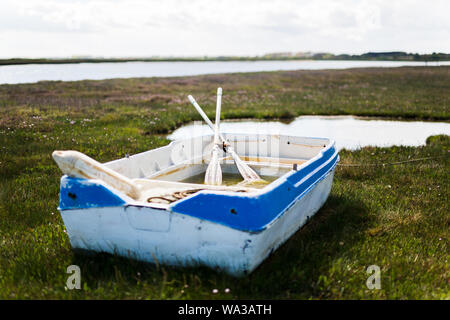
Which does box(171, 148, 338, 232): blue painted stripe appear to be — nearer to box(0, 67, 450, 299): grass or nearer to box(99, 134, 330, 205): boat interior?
box(0, 67, 450, 299): grass

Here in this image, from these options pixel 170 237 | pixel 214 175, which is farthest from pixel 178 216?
pixel 214 175

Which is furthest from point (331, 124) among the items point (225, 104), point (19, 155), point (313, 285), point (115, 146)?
point (313, 285)

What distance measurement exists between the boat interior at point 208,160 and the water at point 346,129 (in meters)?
5.66

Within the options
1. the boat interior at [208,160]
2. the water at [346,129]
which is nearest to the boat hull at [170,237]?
the boat interior at [208,160]

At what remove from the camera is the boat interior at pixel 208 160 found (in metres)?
6.06

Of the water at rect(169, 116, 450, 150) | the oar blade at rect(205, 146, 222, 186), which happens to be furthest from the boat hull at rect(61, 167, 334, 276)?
the water at rect(169, 116, 450, 150)

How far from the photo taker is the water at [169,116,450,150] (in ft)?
47.9

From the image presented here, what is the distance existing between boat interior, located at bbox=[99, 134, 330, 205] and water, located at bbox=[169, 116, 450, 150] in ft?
18.6

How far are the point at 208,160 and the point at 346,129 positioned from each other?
10598mm

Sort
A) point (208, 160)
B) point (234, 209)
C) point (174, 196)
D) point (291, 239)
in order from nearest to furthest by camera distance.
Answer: point (234, 209) → point (174, 196) → point (291, 239) → point (208, 160)

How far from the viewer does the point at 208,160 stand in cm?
791

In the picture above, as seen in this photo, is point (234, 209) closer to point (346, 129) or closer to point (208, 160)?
point (208, 160)

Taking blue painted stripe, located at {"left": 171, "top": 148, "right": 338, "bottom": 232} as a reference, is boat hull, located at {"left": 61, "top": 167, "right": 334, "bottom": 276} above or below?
below
